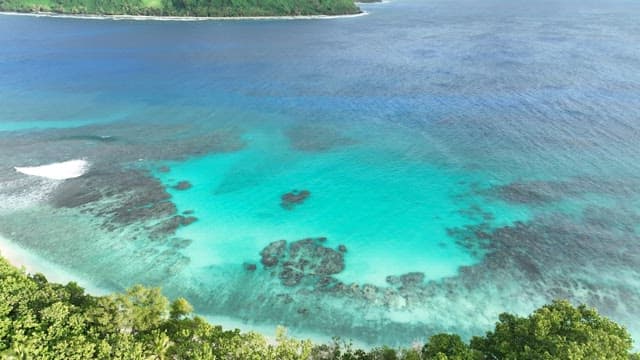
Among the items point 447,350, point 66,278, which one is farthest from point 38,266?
point 447,350

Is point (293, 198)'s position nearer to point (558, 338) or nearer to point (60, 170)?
point (60, 170)

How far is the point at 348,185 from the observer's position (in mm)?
61969

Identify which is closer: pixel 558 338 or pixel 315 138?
pixel 558 338

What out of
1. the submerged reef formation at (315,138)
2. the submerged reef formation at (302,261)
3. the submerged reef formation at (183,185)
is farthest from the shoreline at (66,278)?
the submerged reef formation at (315,138)

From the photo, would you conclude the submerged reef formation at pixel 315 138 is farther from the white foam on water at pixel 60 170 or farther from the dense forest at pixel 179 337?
the dense forest at pixel 179 337

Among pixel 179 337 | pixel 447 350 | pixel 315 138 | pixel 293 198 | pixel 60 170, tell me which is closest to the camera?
pixel 447 350

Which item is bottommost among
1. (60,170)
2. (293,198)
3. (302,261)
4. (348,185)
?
(302,261)

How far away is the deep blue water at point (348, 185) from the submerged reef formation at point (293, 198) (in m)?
0.85

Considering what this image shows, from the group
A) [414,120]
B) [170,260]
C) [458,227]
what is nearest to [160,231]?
[170,260]

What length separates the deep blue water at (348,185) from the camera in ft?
139

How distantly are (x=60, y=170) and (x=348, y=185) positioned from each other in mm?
44417

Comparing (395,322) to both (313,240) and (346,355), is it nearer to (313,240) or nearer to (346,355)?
(346,355)

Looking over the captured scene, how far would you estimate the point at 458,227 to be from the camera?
52.3 m

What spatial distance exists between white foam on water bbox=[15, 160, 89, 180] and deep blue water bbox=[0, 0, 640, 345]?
1.67 meters
